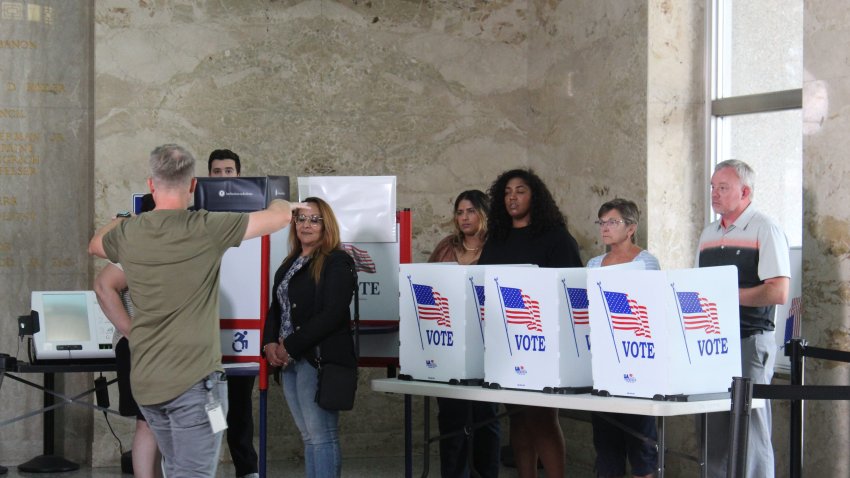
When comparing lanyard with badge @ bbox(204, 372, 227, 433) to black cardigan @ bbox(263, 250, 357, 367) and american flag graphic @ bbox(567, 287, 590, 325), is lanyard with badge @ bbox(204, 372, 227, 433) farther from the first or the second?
american flag graphic @ bbox(567, 287, 590, 325)

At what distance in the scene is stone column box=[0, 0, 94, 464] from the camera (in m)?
6.64

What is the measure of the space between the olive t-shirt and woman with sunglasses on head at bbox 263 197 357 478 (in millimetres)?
1135

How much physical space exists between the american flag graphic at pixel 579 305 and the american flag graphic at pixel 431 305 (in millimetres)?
530

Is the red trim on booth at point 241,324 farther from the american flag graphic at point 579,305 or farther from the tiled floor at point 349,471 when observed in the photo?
the tiled floor at point 349,471

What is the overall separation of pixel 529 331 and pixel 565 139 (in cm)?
289

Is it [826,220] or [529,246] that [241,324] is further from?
[826,220]

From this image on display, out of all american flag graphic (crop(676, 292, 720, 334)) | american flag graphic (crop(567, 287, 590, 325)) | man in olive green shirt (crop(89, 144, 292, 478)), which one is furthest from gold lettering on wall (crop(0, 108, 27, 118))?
american flag graphic (crop(676, 292, 720, 334))

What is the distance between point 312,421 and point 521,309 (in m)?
1.15

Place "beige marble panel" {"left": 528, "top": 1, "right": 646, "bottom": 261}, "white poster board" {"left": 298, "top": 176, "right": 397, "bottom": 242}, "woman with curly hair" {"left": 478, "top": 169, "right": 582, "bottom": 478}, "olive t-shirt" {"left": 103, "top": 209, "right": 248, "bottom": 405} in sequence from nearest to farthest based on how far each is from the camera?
"olive t-shirt" {"left": 103, "top": 209, "right": 248, "bottom": 405} → "woman with curly hair" {"left": 478, "top": 169, "right": 582, "bottom": 478} → "white poster board" {"left": 298, "top": 176, "right": 397, "bottom": 242} → "beige marble panel" {"left": 528, "top": 1, "right": 646, "bottom": 261}

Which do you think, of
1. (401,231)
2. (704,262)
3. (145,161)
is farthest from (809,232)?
(145,161)

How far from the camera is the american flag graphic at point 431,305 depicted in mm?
4246

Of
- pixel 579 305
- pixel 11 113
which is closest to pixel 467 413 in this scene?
pixel 579 305

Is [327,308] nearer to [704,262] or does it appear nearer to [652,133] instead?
[704,262]

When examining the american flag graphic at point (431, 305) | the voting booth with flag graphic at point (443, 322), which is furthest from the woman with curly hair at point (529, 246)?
the american flag graphic at point (431, 305)
